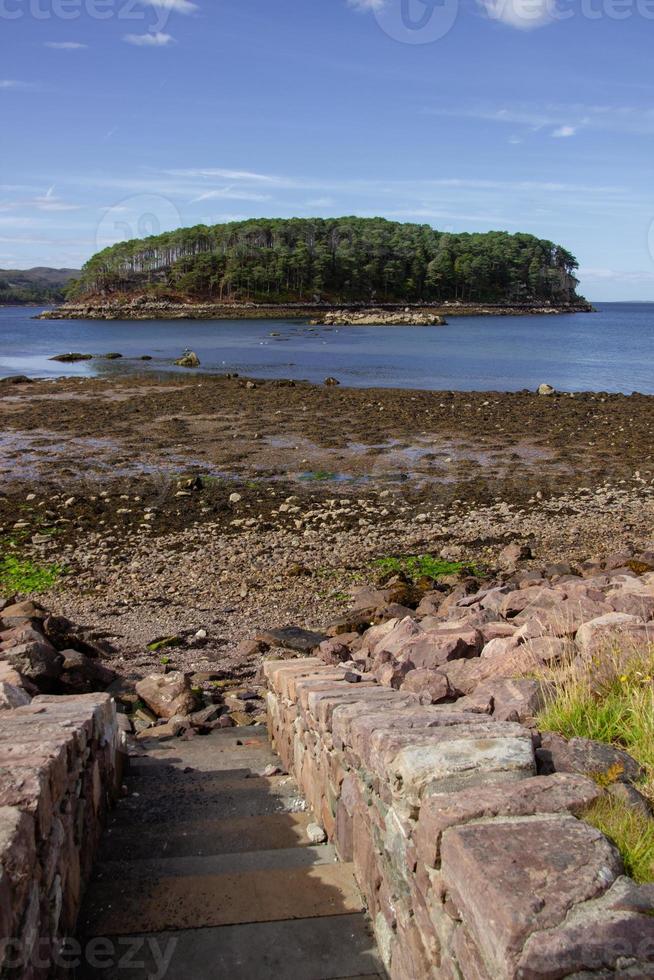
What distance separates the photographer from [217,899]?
4.00m

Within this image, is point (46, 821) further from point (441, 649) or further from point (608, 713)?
point (441, 649)

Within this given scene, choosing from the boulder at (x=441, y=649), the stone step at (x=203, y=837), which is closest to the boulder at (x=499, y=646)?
the boulder at (x=441, y=649)

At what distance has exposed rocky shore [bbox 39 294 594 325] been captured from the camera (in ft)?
404

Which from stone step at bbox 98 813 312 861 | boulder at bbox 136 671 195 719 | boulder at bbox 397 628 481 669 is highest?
boulder at bbox 397 628 481 669

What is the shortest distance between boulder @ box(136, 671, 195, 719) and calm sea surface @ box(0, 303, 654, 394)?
101 feet

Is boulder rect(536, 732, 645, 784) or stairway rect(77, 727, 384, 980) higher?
boulder rect(536, 732, 645, 784)

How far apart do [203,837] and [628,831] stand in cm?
283

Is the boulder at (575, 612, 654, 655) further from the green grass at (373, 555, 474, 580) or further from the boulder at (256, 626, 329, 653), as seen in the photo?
the green grass at (373, 555, 474, 580)

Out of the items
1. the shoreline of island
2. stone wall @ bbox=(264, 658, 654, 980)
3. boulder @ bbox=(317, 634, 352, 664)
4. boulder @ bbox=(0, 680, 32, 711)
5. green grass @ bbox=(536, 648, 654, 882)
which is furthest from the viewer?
the shoreline of island

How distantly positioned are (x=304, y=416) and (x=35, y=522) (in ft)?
45.5

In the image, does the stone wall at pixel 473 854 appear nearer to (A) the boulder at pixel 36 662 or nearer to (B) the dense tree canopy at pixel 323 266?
(A) the boulder at pixel 36 662

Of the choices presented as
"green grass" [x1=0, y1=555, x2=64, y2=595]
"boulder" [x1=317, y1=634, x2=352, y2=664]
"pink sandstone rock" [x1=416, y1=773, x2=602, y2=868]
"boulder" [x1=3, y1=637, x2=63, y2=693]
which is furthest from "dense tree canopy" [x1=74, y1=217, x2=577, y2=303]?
"pink sandstone rock" [x1=416, y1=773, x2=602, y2=868]

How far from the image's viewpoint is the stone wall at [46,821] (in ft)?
9.29

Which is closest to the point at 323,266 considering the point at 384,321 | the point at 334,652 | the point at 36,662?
the point at 384,321
